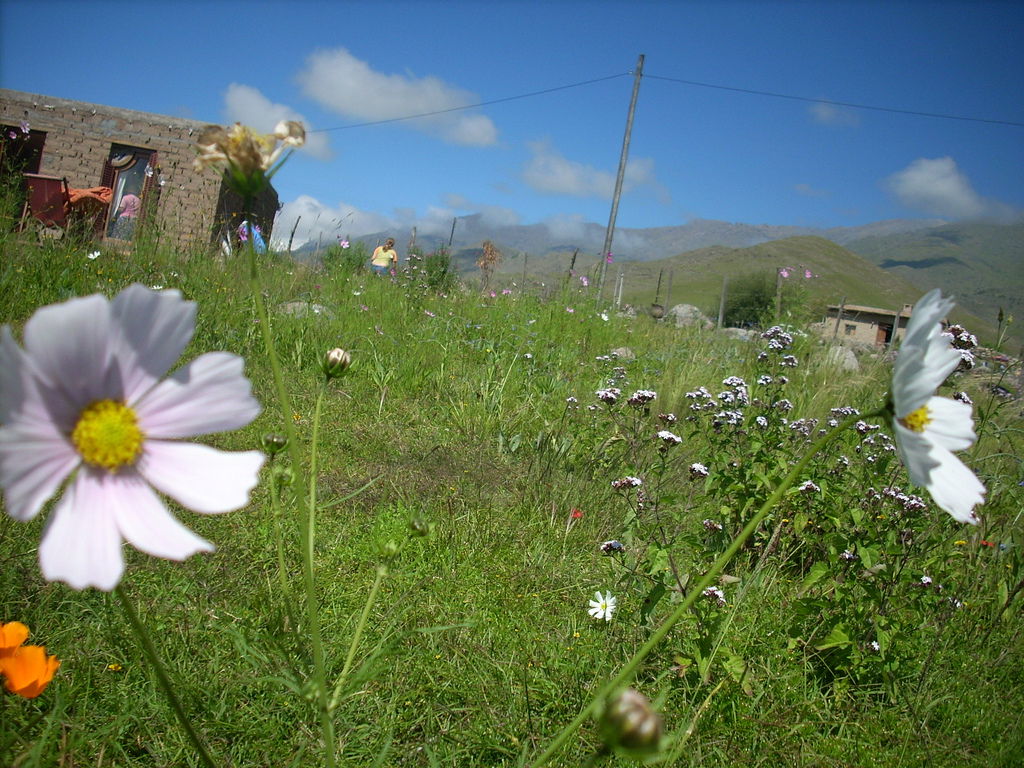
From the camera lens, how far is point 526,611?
Result: 169 cm

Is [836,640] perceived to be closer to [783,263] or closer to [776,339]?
[776,339]

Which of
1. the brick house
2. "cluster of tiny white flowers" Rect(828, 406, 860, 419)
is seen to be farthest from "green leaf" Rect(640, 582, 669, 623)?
the brick house

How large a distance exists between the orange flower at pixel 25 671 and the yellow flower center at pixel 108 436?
58 cm

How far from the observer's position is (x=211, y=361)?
557 millimetres

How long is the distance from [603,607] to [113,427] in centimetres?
139

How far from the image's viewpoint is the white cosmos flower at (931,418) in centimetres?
62

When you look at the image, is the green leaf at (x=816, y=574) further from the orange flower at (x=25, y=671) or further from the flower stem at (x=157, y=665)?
the orange flower at (x=25, y=671)

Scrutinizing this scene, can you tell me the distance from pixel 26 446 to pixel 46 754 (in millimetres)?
797

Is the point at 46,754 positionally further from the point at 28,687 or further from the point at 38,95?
the point at 38,95

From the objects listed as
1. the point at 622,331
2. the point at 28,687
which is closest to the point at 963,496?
the point at 28,687

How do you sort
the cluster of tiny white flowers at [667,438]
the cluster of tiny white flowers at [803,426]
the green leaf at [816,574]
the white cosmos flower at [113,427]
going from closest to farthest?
1. the white cosmos flower at [113,427]
2. the green leaf at [816,574]
3. the cluster of tiny white flowers at [667,438]
4. the cluster of tiny white flowers at [803,426]

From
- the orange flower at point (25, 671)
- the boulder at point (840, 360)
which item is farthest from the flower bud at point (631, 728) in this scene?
the boulder at point (840, 360)

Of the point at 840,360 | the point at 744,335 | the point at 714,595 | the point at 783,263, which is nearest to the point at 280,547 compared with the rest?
the point at 714,595

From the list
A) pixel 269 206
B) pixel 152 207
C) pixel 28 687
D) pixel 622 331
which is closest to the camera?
pixel 28 687
